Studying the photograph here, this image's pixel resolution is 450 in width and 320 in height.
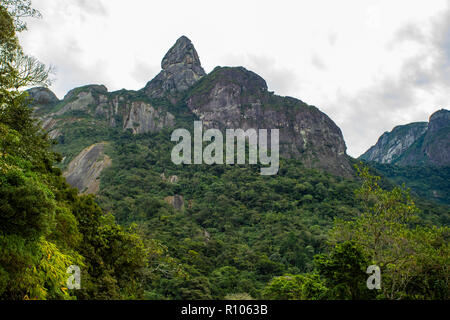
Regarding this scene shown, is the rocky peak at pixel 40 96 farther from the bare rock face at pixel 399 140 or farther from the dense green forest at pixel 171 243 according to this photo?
the bare rock face at pixel 399 140

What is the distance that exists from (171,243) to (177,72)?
99123 millimetres

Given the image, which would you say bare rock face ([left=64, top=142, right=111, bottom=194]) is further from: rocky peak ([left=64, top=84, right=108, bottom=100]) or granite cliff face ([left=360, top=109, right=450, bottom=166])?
granite cliff face ([left=360, top=109, right=450, bottom=166])

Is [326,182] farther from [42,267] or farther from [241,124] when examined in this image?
[42,267]

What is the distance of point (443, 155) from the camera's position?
137 metres

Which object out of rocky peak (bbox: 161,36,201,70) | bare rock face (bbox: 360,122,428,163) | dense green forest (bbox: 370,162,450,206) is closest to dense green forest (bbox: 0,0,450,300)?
dense green forest (bbox: 370,162,450,206)

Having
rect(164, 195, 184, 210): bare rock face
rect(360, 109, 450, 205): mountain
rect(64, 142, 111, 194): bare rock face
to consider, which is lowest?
rect(164, 195, 184, 210): bare rock face

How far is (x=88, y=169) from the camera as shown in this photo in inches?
2447

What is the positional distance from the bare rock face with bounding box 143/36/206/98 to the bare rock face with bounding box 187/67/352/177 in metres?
11.8

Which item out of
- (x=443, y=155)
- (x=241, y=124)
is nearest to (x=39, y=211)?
(x=241, y=124)

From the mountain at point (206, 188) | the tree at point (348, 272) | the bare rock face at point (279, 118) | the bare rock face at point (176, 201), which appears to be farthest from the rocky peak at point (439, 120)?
the tree at point (348, 272)

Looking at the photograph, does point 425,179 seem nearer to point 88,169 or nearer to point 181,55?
point 181,55

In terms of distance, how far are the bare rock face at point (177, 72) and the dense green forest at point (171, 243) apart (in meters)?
73.7

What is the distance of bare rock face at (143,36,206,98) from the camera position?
11938 cm
